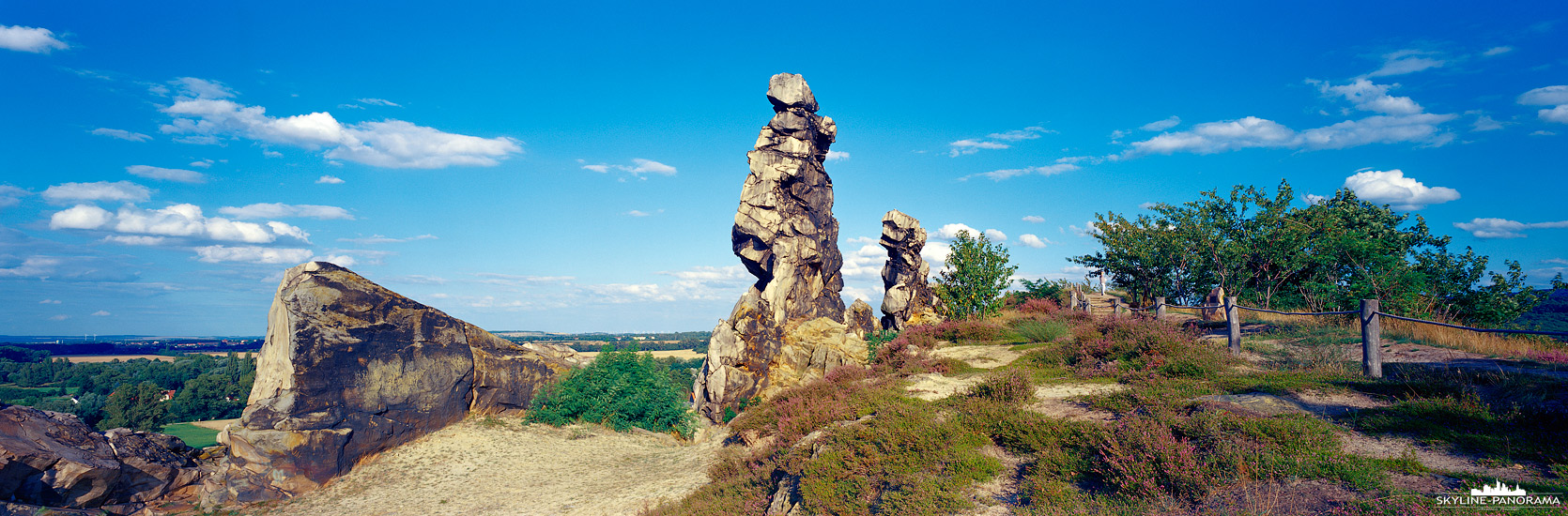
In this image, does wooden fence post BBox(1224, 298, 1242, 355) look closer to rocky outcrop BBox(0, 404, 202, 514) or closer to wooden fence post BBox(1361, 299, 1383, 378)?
wooden fence post BBox(1361, 299, 1383, 378)

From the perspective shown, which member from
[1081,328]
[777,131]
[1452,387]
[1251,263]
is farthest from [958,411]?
[1251,263]

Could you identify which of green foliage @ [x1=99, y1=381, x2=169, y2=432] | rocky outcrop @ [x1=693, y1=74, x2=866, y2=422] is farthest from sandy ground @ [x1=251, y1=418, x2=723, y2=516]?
green foliage @ [x1=99, y1=381, x2=169, y2=432]

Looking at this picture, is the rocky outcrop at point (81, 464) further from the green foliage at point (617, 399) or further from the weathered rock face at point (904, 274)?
the weathered rock face at point (904, 274)

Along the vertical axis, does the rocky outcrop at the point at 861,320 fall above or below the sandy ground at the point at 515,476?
above

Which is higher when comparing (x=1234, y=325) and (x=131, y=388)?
(x=1234, y=325)

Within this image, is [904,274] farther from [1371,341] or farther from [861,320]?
[1371,341]

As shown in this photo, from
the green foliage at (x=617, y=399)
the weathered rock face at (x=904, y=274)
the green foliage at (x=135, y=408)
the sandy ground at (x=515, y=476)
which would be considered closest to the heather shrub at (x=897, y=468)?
the sandy ground at (x=515, y=476)

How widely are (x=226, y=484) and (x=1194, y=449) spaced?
52.9ft

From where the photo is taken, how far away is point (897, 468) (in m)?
8.08

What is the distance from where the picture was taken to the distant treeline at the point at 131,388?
38.2 meters

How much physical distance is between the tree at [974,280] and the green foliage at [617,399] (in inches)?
534

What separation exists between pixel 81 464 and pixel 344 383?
3910mm

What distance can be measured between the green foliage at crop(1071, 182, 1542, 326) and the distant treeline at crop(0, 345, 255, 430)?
1946 inches

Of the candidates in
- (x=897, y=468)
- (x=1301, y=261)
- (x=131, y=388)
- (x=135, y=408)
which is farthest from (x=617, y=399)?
(x=131, y=388)
